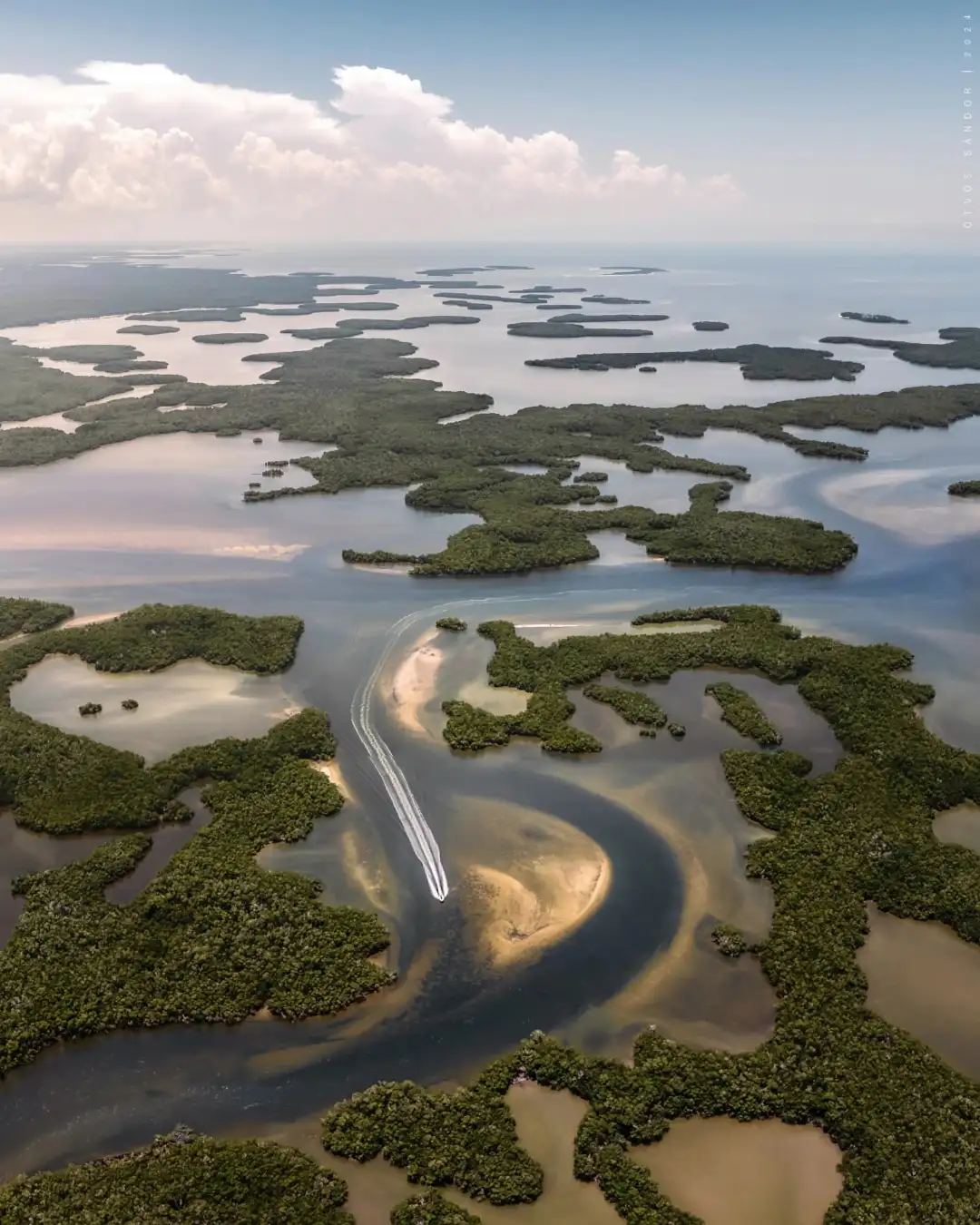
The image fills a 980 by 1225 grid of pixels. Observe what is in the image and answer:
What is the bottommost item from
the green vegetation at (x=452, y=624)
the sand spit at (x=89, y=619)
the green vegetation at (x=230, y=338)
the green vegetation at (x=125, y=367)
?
the green vegetation at (x=452, y=624)

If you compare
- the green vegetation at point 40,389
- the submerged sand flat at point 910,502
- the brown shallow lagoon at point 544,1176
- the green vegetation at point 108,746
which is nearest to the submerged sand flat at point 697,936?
the brown shallow lagoon at point 544,1176

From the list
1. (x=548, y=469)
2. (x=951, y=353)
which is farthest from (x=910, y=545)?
(x=951, y=353)

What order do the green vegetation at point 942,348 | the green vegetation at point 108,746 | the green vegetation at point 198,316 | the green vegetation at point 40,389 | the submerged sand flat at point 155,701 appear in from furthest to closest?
the green vegetation at point 198,316 < the green vegetation at point 942,348 < the green vegetation at point 40,389 < the submerged sand flat at point 155,701 < the green vegetation at point 108,746

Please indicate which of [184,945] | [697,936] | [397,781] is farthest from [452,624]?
[184,945]

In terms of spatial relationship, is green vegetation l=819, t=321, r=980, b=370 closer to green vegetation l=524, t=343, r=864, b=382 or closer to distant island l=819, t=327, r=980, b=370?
distant island l=819, t=327, r=980, b=370

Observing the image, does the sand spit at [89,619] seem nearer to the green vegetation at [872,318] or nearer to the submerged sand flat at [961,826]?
the submerged sand flat at [961,826]

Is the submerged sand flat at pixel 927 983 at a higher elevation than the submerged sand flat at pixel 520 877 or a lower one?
lower

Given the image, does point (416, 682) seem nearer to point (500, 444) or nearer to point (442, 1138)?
point (442, 1138)

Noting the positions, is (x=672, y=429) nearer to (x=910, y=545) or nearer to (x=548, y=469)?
(x=548, y=469)
